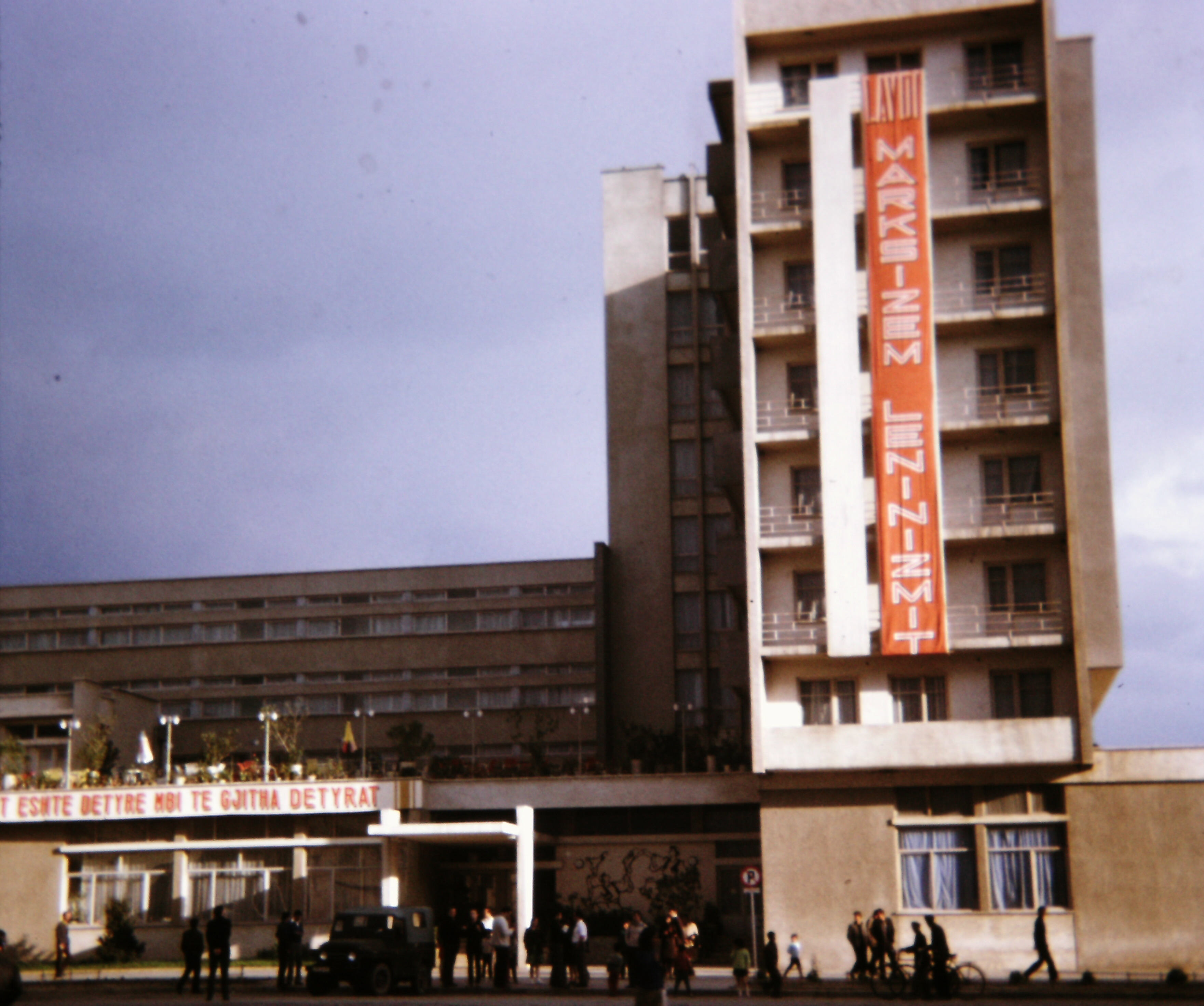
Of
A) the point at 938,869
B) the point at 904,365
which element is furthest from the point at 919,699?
the point at 904,365

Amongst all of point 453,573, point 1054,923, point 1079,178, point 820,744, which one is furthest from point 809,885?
point 453,573

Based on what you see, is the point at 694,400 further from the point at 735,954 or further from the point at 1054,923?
the point at 735,954

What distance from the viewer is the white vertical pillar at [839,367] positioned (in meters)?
42.3

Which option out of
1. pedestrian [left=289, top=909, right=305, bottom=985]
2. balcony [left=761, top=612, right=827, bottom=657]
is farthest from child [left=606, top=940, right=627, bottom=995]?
balcony [left=761, top=612, right=827, bottom=657]

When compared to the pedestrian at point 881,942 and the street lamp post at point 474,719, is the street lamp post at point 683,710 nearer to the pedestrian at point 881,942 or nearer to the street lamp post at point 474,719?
the street lamp post at point 474,719

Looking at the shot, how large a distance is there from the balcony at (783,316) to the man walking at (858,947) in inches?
655

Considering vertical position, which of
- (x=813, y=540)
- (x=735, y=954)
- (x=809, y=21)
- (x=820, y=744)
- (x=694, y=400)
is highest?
(x=809, y=21)

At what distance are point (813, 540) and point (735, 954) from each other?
42.9 ft

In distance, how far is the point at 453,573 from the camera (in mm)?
75250

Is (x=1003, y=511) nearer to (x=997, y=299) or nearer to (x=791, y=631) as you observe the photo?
(x=997, y=299)

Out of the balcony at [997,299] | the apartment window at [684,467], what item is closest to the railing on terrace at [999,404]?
the balcony at [997,299]

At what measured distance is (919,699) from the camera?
141 ft

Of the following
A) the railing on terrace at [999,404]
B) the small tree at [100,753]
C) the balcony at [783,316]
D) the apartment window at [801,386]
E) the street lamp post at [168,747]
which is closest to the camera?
the railing on terrace at [999,404]

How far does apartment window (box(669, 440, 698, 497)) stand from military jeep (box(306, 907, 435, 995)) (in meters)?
32.0
